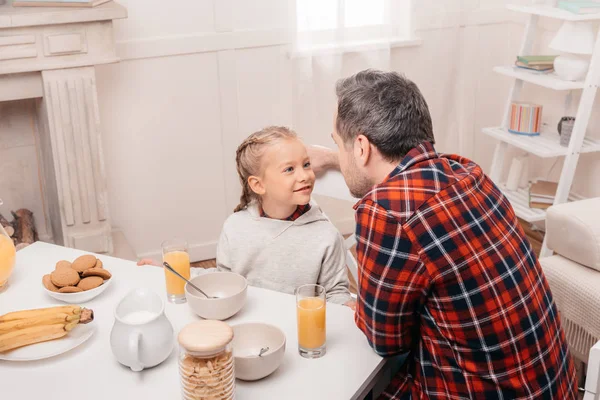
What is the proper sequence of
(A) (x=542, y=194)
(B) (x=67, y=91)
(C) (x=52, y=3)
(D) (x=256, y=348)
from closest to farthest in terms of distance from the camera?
(D) (x=256, y=348)
(C) (x=52, y=3)
(B) (x=67, y=91)
(A) (x=542, y=194)

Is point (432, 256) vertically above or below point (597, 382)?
above

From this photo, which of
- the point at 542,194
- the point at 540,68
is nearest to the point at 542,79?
the point at 540,68

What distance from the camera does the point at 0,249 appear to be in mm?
1691

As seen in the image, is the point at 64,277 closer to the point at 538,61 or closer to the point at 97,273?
the point at 97,273

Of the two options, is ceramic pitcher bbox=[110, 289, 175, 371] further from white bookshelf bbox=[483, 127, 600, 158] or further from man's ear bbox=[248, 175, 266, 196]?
white bookshelf bbox=[483, 127, 600, 158]

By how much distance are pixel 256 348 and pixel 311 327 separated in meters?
0.12

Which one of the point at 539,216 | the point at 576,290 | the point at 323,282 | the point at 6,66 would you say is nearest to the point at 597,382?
the point at 323,282

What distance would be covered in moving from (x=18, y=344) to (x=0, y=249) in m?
0.32

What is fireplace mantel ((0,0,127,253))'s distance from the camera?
259 cm

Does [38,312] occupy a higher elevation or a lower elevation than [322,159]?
lower

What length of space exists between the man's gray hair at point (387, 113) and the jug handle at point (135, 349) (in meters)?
0.60

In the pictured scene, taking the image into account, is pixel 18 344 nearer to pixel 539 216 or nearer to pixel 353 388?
pixel 353 388

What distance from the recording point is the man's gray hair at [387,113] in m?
1.47

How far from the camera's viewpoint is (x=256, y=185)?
2.01 meters
